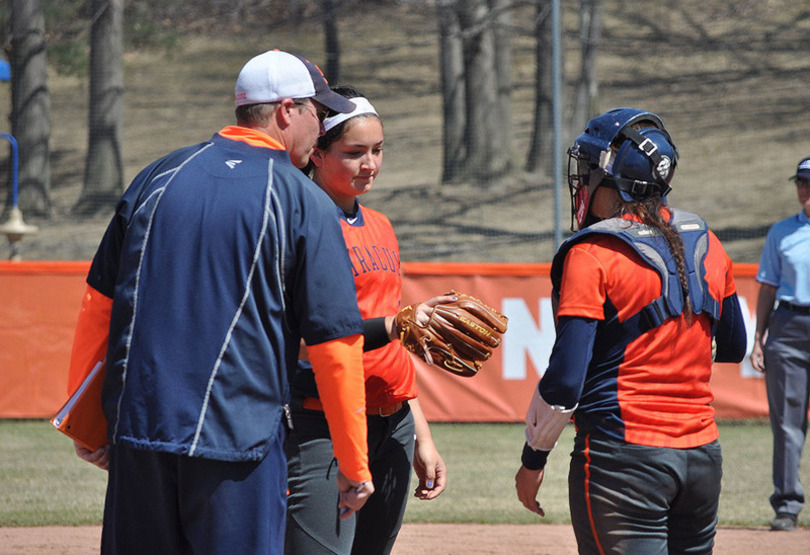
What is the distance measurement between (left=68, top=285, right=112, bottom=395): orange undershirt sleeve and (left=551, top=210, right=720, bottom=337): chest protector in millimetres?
1313

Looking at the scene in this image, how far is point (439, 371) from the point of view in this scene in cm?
927

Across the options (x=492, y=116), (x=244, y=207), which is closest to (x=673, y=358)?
(x=244, y=207)

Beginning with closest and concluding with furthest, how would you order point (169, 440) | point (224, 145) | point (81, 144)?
point (169, 440) < point (224, 145) < point (81, 144)

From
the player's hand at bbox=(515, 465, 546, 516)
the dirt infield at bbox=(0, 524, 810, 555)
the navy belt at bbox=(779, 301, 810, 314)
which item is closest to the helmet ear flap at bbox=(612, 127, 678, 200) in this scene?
the player's hand at bbox=(515, 465, 546, 516)

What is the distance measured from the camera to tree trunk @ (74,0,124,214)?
13.2 metres

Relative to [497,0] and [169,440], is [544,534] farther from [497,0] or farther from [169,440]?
[497,0]

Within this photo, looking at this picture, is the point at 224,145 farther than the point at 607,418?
No

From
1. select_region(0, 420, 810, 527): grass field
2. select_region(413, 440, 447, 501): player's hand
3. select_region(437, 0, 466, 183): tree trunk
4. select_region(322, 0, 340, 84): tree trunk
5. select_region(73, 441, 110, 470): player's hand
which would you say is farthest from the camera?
select_region(322, 0, 340, 84): tree trunk

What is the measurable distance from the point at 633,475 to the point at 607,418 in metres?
0.18

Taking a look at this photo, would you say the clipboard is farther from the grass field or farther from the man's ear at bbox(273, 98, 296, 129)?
the grass field

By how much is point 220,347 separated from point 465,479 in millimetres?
5232

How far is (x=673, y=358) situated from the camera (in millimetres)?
2783

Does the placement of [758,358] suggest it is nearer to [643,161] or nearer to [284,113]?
[643,161]

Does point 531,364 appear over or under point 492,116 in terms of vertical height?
under
